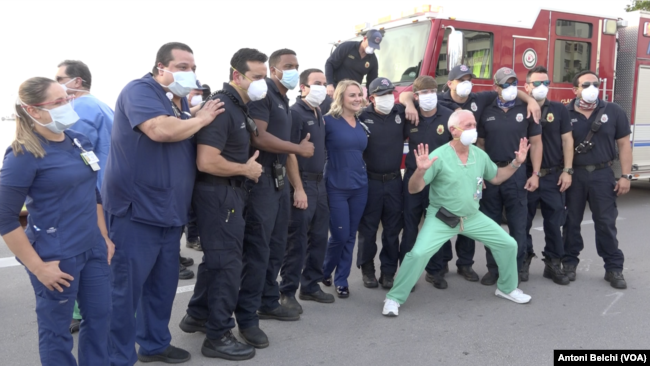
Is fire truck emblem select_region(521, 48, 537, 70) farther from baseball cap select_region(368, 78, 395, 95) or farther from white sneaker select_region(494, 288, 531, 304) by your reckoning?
white sneaker select_region(494, 288, 531, 304)

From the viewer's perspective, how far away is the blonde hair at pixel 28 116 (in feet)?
8.37

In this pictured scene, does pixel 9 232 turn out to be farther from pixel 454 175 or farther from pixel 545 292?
pixel 545 292

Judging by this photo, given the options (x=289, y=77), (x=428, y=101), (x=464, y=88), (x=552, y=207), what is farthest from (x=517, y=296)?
(x=289, y=77)

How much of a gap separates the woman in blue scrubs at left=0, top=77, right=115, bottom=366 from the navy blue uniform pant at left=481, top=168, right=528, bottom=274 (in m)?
3.60

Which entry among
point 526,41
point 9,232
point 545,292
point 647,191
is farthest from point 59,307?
point 647,191

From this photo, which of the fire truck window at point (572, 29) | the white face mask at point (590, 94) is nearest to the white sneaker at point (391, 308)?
the white face mask at point (590, 94)

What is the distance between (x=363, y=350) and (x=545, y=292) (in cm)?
213

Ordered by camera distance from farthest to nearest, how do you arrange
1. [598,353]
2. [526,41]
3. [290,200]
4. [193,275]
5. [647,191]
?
[647,191]
[526,41]
[193,275]
[290,200]
[598,353]

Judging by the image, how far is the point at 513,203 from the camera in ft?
16.7

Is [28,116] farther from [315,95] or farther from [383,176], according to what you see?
[383,176]

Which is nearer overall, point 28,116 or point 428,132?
point 28,116

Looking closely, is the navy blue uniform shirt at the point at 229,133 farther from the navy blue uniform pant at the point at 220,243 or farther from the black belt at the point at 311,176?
the black belt at the point at 311,176

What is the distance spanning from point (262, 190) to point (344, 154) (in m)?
1.09

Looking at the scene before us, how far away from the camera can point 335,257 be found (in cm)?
489
